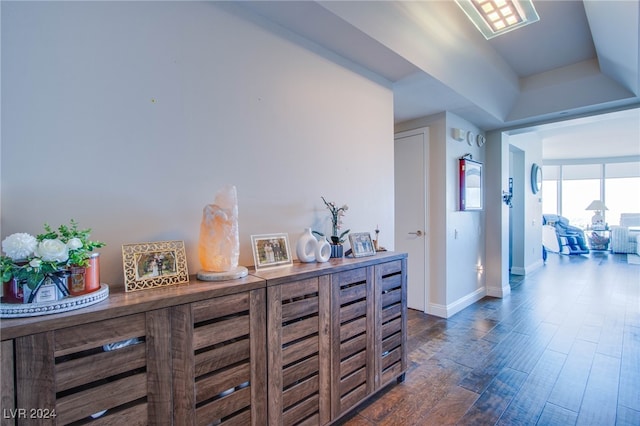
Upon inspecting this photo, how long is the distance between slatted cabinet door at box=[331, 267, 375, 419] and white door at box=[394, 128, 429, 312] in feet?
6.40

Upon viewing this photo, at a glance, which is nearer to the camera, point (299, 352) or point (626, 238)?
point (299, 352)

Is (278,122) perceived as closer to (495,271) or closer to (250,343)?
(250,343)

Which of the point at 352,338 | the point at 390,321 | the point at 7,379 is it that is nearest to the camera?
the point at 7,379

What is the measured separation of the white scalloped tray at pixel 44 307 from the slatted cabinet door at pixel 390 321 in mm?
1482

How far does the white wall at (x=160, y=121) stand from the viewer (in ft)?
3.59

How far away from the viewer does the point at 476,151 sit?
4055 mm

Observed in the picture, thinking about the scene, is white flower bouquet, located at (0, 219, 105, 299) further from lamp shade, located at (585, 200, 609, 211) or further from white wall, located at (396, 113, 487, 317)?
lamp shade, located at (585, 200, 609, 211)

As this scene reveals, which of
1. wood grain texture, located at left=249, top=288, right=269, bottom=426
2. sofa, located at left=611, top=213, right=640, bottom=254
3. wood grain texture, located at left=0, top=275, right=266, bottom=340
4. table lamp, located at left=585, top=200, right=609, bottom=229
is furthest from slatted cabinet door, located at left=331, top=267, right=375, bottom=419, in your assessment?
table lamp, located at left=585, top=200, right=609, bottom=229

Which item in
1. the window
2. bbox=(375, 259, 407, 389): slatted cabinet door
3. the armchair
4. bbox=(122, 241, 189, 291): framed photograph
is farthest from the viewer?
the window

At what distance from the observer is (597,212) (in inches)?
332

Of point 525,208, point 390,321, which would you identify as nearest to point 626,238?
point 525,208

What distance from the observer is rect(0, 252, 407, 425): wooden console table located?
86 cm

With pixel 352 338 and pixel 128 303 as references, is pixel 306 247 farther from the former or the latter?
pixel 128 303

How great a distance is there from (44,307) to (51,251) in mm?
168
